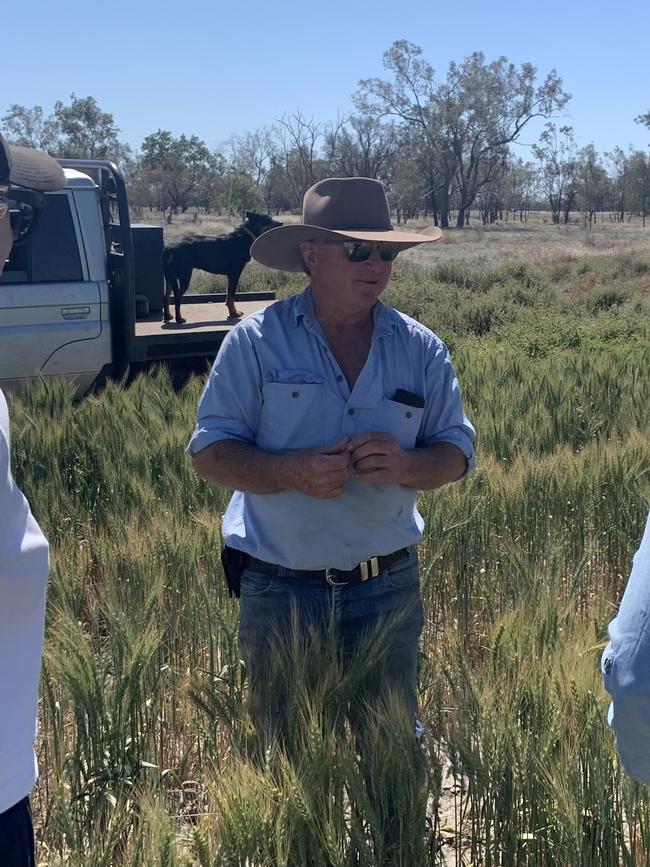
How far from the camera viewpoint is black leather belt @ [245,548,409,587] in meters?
2.45

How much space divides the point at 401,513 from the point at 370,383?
35cm

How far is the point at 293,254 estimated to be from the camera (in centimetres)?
271

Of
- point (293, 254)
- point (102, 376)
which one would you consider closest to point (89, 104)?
point (102, 376)

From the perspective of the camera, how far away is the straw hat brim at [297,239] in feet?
8.19

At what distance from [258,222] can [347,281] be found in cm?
735

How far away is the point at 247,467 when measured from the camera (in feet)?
7.78

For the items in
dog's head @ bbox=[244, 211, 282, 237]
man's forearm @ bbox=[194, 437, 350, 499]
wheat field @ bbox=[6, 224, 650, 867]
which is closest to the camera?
wheat field @ bbox=[6, 224, 650, 867]

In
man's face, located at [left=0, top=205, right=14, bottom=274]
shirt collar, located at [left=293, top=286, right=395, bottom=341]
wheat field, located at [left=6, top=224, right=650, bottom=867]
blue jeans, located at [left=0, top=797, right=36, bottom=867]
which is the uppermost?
man's face, located at [left=0, top=205, right=14, bottom=274]

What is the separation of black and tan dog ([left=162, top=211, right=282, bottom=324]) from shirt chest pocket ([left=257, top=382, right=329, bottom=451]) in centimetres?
680

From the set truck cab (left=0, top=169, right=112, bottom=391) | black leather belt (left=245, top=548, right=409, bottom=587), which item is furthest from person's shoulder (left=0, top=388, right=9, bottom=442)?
truck cab (left=0, top=169, right=112, bottom=391)

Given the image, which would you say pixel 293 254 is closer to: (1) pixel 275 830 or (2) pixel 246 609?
(2) pixel 246 609

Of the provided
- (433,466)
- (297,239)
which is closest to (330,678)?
(433,466)

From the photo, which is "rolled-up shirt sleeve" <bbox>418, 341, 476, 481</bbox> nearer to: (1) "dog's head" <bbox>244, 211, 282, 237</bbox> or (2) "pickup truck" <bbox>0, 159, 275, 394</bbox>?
(2) "pickup truck" <bbox>0, 159, 275, 394</bbox>

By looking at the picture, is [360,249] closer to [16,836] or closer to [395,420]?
[395,420]
